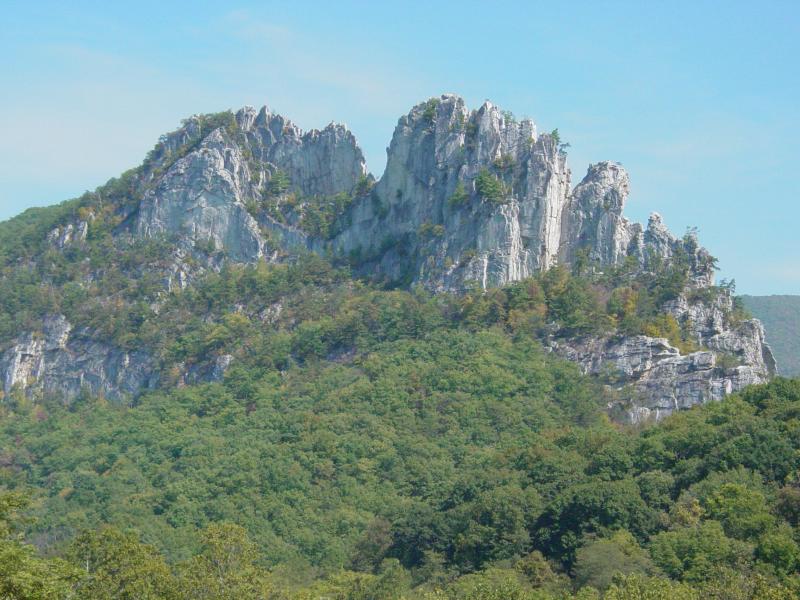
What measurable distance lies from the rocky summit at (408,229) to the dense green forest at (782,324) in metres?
33.1

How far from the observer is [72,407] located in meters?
88.8

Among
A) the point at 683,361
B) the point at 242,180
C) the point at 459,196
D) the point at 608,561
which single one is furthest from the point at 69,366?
the point at 608,561

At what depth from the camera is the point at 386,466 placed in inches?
2756

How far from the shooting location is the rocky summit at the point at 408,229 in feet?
253

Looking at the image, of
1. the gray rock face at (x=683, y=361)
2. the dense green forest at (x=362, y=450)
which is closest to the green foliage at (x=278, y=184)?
the dense green forest at (x=362, y=450)

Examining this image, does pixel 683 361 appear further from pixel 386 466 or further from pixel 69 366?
pixel 69 366

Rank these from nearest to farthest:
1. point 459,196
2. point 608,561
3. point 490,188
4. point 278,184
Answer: point 608,561
point 490,188
point 459,196
point 278,184

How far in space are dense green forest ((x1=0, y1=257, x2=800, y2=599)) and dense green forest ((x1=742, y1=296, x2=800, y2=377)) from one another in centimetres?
4088

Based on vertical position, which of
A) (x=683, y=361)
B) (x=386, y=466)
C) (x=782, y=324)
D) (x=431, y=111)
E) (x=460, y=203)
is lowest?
(x=386, y=466)

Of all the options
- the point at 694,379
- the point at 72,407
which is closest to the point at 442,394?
the point at 694,379

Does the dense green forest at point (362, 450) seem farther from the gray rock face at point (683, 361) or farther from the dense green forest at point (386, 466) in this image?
the gray rock face at point (683, 361)

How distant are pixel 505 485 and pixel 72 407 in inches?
1509

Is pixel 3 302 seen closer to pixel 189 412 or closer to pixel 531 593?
pixel 189 412

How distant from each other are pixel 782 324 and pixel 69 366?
66.7 m
